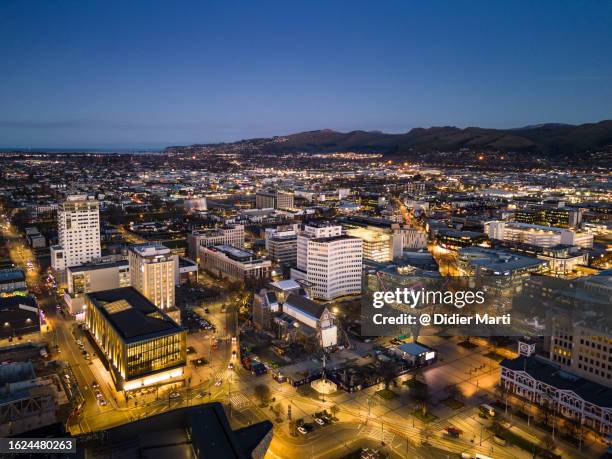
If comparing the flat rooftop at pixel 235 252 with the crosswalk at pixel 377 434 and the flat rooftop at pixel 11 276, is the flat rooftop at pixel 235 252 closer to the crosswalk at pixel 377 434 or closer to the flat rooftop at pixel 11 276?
the flat rooftop at pixel 11 276

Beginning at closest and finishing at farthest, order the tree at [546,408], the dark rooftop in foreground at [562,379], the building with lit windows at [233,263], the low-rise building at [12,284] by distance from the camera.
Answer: the dark rooftop in foreground at [562,379], the tree at [546,408], the low-rise building at [12,284], the building with lit windows at [233,263]

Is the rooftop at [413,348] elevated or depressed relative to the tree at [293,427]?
elevated

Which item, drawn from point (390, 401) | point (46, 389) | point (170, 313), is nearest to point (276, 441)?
point (390, 401)

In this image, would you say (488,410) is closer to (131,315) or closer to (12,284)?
(131,315)

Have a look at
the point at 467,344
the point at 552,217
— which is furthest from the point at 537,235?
the point at 467,344

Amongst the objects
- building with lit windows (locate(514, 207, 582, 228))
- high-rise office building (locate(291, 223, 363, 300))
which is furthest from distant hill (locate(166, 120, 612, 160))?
high-rise office building (locate(291, 223, 363, 300))

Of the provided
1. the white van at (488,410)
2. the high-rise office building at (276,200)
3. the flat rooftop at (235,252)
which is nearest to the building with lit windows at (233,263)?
the flat rooftop at (235,252)
